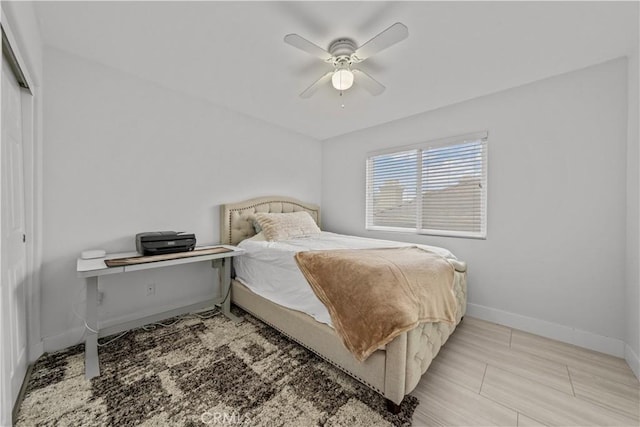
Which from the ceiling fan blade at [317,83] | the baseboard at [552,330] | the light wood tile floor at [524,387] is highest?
the ceiling fan blade at [317,83]

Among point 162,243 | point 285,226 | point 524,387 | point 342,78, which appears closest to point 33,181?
point 162,243

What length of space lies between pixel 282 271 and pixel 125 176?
1684mm

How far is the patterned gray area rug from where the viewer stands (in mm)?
1337

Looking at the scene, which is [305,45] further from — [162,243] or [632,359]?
[632,359]

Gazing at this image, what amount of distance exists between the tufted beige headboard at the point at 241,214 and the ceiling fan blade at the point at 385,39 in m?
2.08

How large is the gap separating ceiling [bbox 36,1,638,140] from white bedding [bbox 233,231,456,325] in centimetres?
159

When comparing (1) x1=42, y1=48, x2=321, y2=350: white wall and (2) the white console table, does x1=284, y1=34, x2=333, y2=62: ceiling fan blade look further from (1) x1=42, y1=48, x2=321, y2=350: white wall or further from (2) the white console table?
(2) the white console table

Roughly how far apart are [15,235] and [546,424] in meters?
3.19

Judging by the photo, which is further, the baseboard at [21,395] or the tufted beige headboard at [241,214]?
the tufted beige headboard at [241,214]

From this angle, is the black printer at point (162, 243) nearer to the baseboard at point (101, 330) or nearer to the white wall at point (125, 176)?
the white wall at point (125, 176)

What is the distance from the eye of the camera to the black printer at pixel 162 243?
210 centimetres

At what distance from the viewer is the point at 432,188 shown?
307cm

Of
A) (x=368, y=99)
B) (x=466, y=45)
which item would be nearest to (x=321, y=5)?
(x=466, y=45)

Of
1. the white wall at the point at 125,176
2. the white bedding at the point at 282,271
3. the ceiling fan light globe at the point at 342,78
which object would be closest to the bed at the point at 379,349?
the white bedding at the point at 282,271
